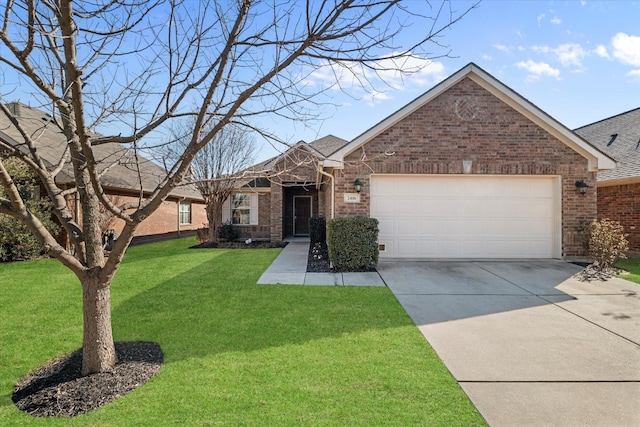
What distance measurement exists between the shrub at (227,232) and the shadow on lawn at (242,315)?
8725 mm

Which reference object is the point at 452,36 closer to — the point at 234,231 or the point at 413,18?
the point at 413,18

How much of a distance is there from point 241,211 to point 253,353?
13.9m

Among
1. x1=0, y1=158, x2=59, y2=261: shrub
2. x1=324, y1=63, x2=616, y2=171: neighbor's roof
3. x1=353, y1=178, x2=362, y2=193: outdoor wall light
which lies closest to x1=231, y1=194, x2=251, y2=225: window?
x1=0, y1=158, x2=59, y2=261: shrub

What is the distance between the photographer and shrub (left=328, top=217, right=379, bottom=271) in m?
8.80

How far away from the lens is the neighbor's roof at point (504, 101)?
31.7 ft

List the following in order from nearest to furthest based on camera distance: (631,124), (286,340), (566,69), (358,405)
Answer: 1. (358,405)
2. (286,340)
3. (566,69)
4. (631,124)

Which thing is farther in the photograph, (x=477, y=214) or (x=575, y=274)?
(x=477, y=214)

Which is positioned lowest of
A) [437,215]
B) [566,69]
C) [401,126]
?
[437,215]

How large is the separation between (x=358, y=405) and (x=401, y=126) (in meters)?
8.24

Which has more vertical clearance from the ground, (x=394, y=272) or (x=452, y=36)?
(x=452, y=36)

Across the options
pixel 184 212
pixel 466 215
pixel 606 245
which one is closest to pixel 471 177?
pixel 466 215

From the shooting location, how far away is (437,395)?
10.2 feet

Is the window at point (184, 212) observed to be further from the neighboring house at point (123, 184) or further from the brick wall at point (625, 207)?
the brick wall at point (625, 207)

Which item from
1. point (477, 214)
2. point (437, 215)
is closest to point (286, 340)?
point (437, 215)
